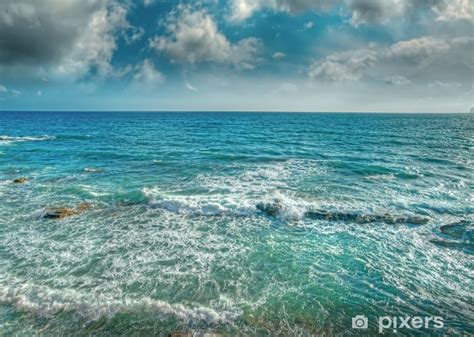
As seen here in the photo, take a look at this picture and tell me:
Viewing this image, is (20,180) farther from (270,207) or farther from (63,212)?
(270,207)

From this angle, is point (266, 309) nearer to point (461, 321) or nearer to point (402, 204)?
point (461, 321)

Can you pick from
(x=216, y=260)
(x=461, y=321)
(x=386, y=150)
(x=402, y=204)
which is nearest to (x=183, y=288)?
(x=216, y=260)

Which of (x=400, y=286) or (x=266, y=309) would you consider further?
(x=400, y=286)

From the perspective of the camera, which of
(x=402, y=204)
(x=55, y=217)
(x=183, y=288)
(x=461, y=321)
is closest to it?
(x=461, y=321)

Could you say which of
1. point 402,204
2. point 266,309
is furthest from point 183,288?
point 402,204

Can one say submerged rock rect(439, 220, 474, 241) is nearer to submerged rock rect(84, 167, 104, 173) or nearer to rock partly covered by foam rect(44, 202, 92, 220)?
rock partly covered by foam rect(44, 202, 92, 220)

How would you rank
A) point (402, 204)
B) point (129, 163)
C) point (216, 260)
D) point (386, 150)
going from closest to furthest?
point (216, 260)
point (402, 204)
point (129, 163)
point (386, 150)

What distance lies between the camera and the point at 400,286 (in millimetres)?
10031

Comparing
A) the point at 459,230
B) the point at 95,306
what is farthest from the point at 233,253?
the point at 459,230

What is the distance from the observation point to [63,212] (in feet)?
52.0

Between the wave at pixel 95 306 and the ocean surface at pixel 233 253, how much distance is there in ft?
0.14

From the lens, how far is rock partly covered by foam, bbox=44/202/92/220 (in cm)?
1549

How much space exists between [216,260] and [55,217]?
409 inches

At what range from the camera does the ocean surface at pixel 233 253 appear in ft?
27.8
